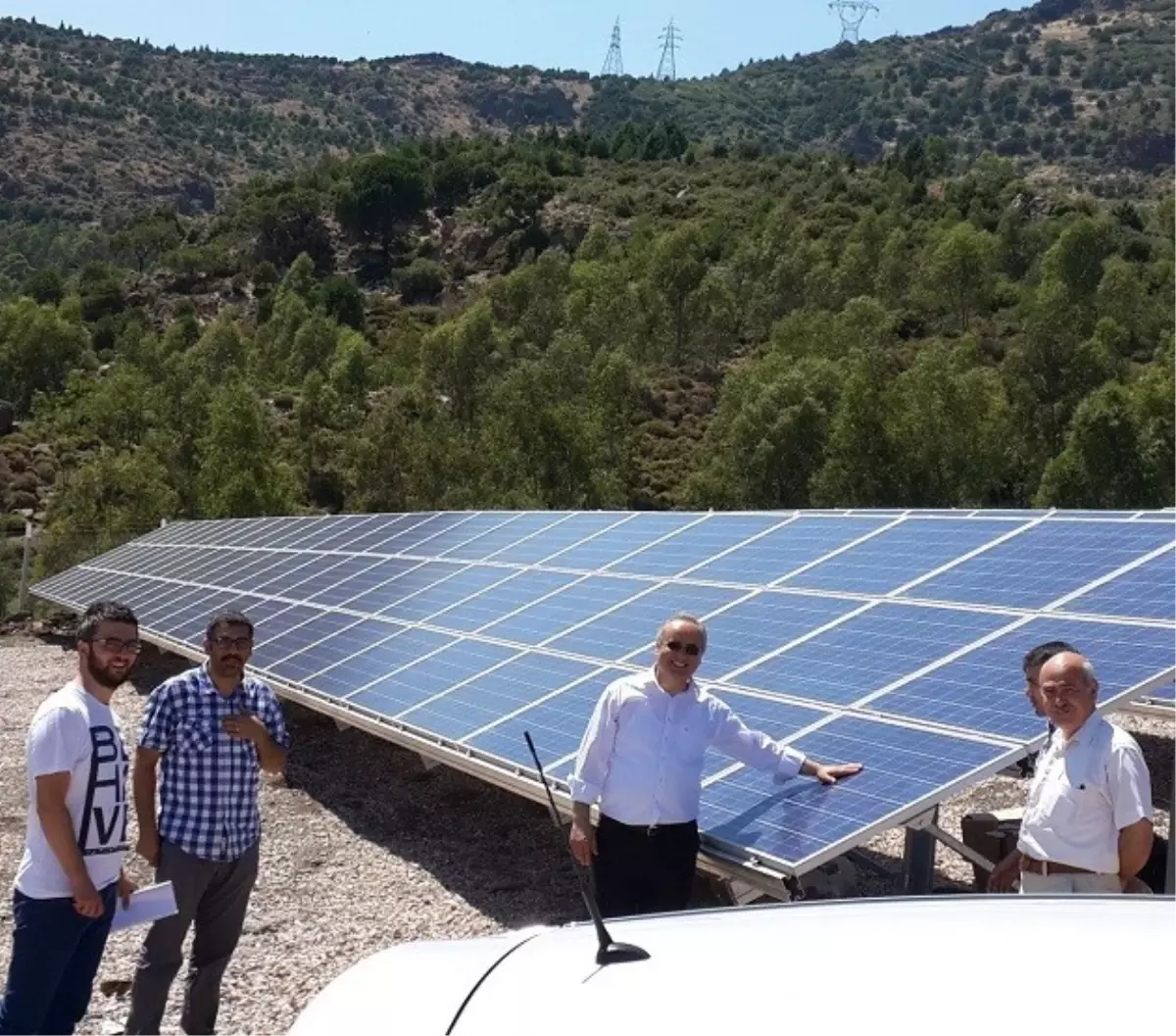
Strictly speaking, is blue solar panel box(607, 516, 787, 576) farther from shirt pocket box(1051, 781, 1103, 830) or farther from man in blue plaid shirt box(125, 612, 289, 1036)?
shirt pocket box(1051, 781, 1103, 830)

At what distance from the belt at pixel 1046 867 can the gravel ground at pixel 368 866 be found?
3.16m

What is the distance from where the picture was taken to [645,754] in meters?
6.88

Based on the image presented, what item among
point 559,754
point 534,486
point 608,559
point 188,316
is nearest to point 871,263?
point 534,486

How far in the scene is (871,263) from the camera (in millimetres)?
81938

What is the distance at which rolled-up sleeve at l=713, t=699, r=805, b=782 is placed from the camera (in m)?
7.06

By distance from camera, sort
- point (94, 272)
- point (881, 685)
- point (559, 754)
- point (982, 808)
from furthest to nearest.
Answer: point (94, 272), point (982, 808), point (559, 754), point (881, 685)

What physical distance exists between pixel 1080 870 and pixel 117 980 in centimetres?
651

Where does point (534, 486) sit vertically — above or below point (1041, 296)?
→ below

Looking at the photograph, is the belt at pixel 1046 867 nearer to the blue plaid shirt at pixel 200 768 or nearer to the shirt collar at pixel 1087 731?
the shirt collar at pixel 1087 731

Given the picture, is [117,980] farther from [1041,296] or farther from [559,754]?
[1041,296]

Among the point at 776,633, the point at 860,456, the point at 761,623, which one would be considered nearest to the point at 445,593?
the point at 761,623

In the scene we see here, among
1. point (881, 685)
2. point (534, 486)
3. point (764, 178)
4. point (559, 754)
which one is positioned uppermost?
point (764, 178)

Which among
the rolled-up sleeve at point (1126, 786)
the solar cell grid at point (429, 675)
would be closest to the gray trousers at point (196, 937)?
the rolled-up sleeve at point (1126, 786)

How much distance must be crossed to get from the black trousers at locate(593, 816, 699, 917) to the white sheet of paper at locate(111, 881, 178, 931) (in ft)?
7.10
